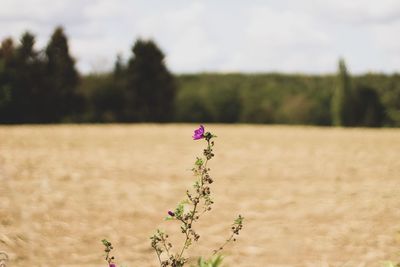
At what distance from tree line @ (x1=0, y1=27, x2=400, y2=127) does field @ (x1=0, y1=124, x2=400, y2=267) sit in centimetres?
1654

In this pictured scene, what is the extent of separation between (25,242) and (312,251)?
215cm

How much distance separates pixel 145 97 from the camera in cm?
2711

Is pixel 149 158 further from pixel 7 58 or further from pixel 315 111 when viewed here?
pixel 315 111

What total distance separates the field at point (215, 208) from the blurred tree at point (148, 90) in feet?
63.2

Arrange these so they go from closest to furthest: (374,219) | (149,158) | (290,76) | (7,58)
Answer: (374,219), (149,158), (7,58), (290,76)

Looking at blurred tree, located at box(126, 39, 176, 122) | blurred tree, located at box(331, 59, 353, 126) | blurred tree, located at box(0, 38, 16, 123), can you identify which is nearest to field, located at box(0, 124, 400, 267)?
blurred tree, located at box(0, 38, 16, 123)

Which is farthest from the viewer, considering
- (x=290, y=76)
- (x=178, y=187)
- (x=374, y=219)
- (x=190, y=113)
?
(x=290, y=76)

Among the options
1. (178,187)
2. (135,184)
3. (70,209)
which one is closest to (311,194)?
(178,187)

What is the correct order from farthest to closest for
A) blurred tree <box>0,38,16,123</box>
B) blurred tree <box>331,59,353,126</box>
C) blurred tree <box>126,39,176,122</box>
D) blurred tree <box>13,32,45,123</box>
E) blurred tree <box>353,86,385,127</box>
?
blurred tree <box>353,86,385,127</box> → blurred tree <box>126,39,176,122</box> → blurred tree <box>331,59,353,126</box> → blurred tree <box>13,32,45,123</box> → blurred tree <box>0,38,16,123</box>

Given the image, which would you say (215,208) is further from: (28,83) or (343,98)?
(343,98)

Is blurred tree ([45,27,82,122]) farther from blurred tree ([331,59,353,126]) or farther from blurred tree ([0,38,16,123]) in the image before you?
blurred tree ([331,59,353,126])

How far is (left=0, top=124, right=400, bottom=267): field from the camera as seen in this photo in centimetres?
309

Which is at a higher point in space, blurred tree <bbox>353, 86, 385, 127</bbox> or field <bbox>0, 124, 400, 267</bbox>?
blurred tree <bbox>353, 86, 385, 127</bbox>

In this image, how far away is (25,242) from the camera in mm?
3158
